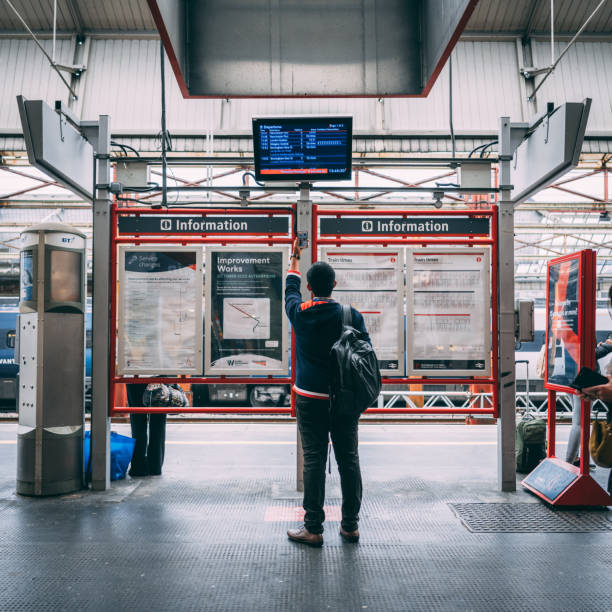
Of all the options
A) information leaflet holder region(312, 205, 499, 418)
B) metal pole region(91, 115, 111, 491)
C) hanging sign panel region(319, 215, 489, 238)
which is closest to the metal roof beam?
metal pole region(91, 115, 111, 491)

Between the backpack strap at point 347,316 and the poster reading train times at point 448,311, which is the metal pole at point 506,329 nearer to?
the poster reading train times at point 448,311

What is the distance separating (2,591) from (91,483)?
81.2 inches

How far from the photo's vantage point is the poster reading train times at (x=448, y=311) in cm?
539

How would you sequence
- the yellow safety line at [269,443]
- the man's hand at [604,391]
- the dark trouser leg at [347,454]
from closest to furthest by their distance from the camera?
1. the man's hand at [604,391]
2. the dark trouser leg at [347,454]
3. the yellow safety line at [269,443]

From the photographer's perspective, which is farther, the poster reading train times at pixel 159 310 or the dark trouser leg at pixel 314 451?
the poster reading train times at pixel 159 310

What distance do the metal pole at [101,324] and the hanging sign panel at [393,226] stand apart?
86.2 inches

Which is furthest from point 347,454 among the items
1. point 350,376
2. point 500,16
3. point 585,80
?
point 500,16

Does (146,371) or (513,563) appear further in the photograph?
(146,371)

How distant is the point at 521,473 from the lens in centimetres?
594

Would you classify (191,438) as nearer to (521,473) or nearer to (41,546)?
(41,546)

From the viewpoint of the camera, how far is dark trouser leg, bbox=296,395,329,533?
3855 mm

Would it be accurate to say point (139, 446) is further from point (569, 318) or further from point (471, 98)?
point (471, 98)

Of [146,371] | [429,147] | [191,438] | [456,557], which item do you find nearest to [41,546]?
[146,371]

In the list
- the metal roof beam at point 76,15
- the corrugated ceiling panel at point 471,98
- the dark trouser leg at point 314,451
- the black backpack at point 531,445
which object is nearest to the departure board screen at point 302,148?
the dark trouser leg at point 314,451
